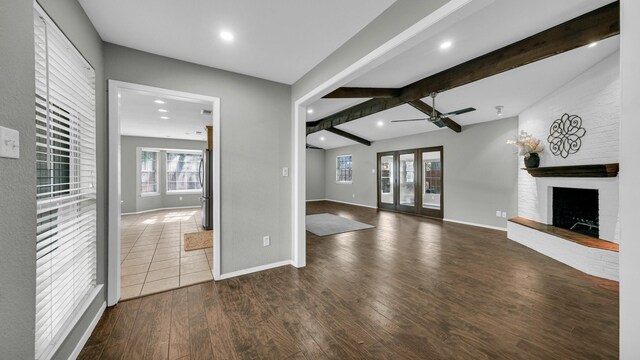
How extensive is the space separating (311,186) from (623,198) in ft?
32.5

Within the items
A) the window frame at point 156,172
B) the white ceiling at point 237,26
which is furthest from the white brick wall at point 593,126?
the window frame at point 156,172

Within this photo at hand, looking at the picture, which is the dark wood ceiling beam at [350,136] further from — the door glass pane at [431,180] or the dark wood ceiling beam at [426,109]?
the dark wood ceiling beam at [426,109]

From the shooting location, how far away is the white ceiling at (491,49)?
2.28 metres

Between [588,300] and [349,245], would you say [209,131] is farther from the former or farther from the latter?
[588,300]

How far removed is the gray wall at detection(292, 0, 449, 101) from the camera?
1.65m

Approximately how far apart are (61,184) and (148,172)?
299 inches

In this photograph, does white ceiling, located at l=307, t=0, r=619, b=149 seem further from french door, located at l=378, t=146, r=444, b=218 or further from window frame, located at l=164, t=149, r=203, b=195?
window frame, located at l=164, t=149, r=203, b=195

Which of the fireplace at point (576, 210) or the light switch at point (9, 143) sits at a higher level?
the light switch at point (9, 143)

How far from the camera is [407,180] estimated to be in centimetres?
762

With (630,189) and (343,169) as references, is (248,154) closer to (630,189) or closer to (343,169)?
(630,189)

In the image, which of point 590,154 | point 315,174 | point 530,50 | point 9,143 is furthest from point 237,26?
point 315,174

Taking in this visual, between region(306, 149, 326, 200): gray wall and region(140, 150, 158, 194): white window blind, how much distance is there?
564cm

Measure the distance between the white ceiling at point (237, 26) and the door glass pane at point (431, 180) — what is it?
538cm

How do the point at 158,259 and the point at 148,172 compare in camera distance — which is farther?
the point at 148,172
